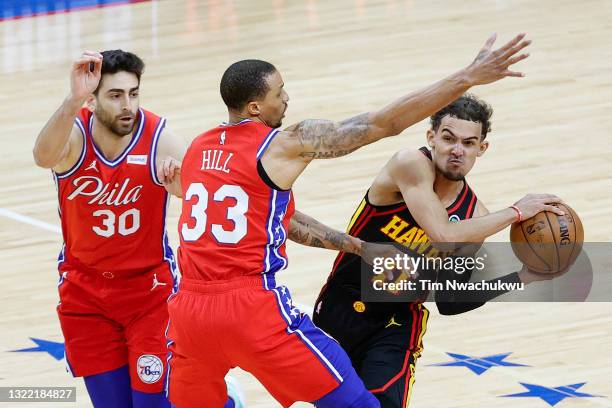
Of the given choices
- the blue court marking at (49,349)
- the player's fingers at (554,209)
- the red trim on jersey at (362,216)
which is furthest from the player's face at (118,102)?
the blue court marking at (49,349)

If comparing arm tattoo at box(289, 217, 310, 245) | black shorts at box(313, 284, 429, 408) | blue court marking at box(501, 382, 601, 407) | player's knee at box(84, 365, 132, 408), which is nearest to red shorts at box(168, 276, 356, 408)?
black shorts at box(313, 284, 429, 408)

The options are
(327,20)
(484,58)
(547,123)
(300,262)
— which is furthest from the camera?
(327,20)

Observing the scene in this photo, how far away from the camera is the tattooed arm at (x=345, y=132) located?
16.8 feet

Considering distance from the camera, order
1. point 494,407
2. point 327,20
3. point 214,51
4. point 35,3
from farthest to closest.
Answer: point 35,3 < point 327,20 < point 214,51 < point 494,407

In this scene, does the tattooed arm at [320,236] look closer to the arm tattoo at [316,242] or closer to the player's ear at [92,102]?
the arm tattoo at [316,242]

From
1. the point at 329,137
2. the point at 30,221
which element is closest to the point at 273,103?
the point at 329,137

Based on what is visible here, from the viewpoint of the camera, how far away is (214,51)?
15531 millimetres

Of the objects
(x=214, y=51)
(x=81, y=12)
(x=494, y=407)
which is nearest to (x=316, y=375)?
(x=494, y=407)

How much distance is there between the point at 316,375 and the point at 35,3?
47.0 feet

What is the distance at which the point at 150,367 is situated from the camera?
611cm

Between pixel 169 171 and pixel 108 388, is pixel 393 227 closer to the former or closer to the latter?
pixel 169 171

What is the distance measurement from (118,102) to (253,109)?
0.89 meters

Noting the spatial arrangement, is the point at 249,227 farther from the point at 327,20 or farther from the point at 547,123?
the point at 327,20

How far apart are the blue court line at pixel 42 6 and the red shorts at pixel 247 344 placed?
13.4 m
